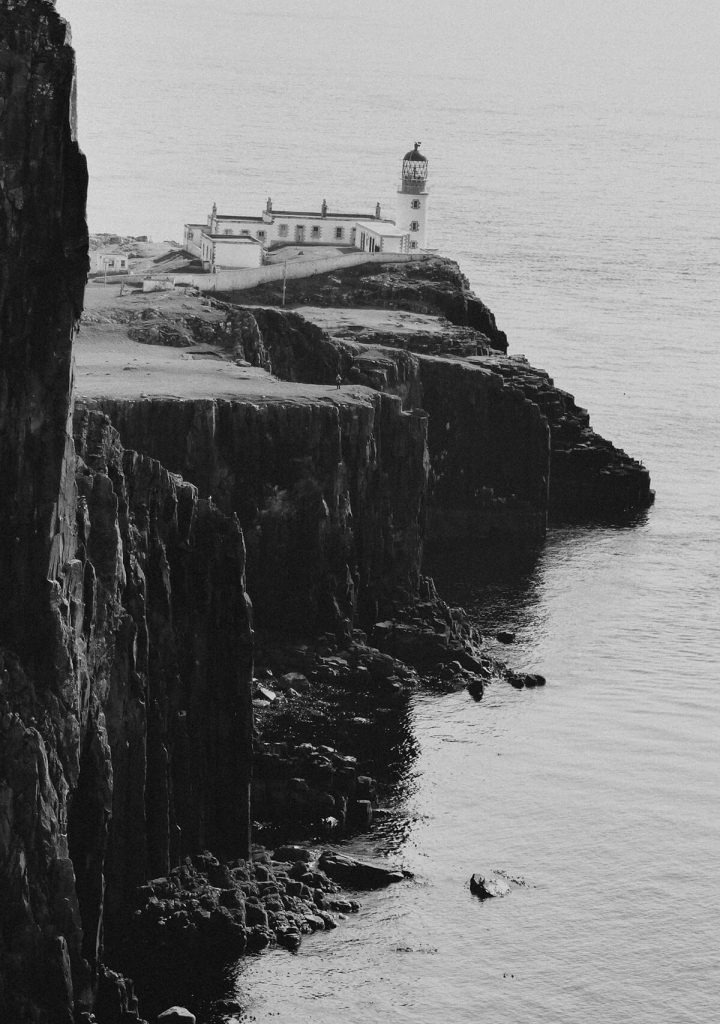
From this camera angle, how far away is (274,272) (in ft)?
596

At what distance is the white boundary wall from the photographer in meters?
174

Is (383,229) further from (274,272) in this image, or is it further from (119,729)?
(119,729)

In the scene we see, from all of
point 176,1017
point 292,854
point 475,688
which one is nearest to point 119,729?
point 176,1017

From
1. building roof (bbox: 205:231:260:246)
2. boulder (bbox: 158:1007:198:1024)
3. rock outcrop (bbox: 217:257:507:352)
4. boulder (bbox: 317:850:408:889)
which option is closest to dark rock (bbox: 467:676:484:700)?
boulder (bbox: 317:850:408:889)

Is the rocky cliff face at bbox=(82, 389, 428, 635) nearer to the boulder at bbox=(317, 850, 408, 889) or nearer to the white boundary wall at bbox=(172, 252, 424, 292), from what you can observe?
the boulder at bbox=(317, 850, 408, 889)

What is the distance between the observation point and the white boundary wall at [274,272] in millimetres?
174125

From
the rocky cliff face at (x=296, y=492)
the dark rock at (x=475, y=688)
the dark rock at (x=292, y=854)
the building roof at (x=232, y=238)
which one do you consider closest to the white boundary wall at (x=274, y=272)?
the building roof at (x=232, y=238)

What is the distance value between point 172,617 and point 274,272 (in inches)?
3609

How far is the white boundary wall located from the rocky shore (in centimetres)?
2209

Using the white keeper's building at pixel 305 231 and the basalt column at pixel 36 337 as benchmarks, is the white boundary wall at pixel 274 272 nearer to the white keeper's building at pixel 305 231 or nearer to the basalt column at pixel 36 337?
the white keeper's building at pixel 305 231

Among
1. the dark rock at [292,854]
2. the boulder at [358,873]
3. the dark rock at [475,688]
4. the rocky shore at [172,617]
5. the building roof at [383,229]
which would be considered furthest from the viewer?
the building roof at [383,229]

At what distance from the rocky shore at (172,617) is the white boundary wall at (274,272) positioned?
2209 centimetres

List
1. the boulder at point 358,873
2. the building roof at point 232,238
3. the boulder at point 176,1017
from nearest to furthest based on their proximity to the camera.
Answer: the boulder at point 176,1017, the boulder at point 358,873, the building roof at point 232,238

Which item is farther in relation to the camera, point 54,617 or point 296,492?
point 296,492
